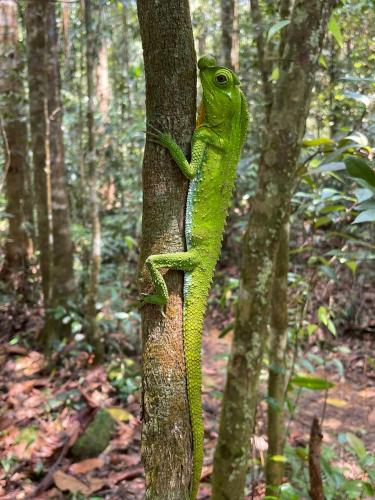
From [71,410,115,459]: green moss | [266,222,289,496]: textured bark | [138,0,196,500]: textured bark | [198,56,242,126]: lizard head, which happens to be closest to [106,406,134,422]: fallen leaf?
[71,410,115,459]: green moss

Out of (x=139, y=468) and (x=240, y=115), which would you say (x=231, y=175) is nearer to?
(x=240, y=115)

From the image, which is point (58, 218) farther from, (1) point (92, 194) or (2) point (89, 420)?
(2) point (89, 420)

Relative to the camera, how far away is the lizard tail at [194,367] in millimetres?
1771

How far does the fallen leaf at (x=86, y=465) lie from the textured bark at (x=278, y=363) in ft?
6.66

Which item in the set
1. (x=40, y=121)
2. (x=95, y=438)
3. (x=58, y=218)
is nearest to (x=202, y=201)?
(x=95, y=438)

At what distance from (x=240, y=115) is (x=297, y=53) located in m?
0.61

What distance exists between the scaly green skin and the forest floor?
167 centimetres

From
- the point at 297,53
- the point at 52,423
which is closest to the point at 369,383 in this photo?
the point at 52,423

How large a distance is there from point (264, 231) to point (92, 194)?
357 centimetres

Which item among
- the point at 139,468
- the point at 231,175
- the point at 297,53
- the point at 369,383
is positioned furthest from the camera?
the point at 369,383

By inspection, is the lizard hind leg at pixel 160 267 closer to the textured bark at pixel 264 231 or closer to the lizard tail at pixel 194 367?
the lizard tail at pixel 194 367

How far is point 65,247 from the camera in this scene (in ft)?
21.6

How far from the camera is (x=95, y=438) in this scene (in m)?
4.96

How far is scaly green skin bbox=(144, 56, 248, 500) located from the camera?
178cm
